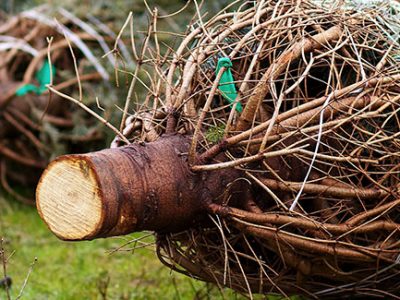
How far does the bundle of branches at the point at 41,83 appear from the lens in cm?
432

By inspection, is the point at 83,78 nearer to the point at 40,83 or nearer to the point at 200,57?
the point at 40,83

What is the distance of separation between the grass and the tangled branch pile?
0.41 metres

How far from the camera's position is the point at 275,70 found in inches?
83.8

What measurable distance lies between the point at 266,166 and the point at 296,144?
0.10m

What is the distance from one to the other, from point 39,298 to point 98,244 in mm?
941

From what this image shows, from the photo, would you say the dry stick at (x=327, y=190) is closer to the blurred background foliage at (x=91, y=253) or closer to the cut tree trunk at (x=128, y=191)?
the cut tree trunk at (x=128, y=191)

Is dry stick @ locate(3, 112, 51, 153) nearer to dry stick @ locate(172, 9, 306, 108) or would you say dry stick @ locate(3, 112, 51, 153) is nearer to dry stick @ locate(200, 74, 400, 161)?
dry stick @ locate(172, 9, 306, 108)

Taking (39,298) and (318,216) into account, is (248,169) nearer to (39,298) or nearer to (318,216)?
(318,216)

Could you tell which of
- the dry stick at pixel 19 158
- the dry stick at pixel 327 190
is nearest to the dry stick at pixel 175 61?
the dry stick at pixel 327 190

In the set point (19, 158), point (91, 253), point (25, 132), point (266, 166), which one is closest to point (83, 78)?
point (25, 132)

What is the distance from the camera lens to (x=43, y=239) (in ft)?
13.1

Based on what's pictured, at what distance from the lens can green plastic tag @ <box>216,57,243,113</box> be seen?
7.14 ft

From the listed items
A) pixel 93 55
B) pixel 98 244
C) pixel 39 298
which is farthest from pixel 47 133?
pixel 39 298

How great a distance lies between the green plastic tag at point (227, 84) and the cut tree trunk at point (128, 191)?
17 centimetres
